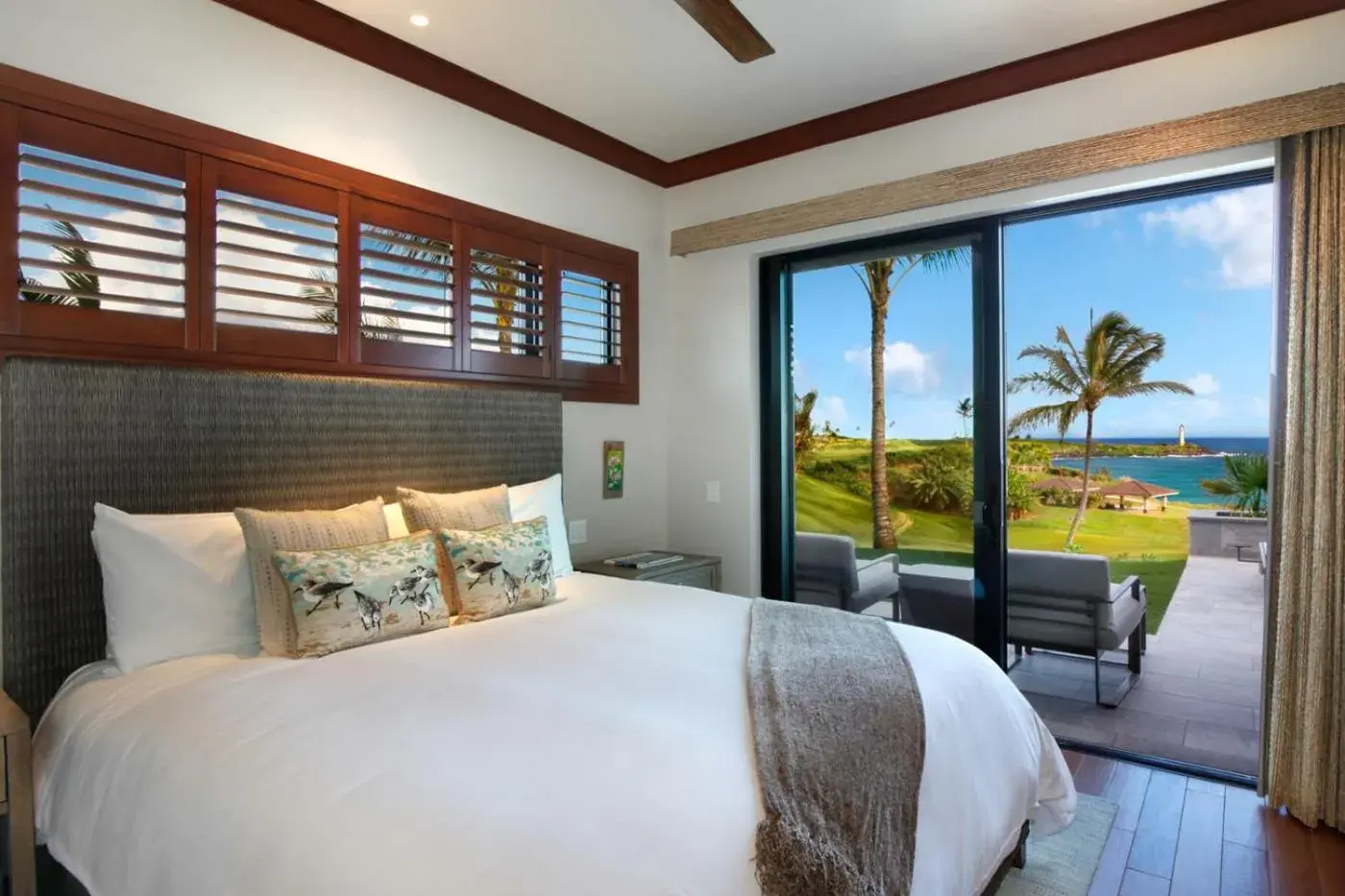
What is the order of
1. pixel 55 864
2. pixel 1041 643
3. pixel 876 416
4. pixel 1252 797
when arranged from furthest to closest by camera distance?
pixel 876 416, pixel 1041 643, pixel 1252 797, pixel 55 864

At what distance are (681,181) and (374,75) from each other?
1790mm

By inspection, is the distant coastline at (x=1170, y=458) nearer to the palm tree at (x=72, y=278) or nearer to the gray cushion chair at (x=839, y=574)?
the gray cushion chair at (x=839, y=574)

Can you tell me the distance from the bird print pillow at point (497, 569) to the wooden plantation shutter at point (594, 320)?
125cm

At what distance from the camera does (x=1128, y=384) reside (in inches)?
119

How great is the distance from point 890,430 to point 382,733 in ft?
9.16

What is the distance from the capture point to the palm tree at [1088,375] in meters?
3.00

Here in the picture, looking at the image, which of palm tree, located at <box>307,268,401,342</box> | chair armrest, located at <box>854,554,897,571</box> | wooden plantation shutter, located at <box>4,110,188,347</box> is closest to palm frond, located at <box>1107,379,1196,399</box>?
chair armrest, located at <box>854,554,897,571</box>

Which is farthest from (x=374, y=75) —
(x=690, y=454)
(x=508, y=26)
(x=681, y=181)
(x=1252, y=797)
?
(x=1252, y=797)

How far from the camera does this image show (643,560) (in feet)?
11.6

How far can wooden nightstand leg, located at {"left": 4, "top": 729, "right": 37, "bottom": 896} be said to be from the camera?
1.55 meters

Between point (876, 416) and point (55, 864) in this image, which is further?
point (876, 416)

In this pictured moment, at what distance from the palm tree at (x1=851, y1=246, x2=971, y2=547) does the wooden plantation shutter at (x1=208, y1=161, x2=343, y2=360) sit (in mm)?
2446

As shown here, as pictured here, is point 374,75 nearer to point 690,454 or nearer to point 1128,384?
point 690,454

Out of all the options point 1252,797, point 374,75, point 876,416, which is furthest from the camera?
point 876,416
